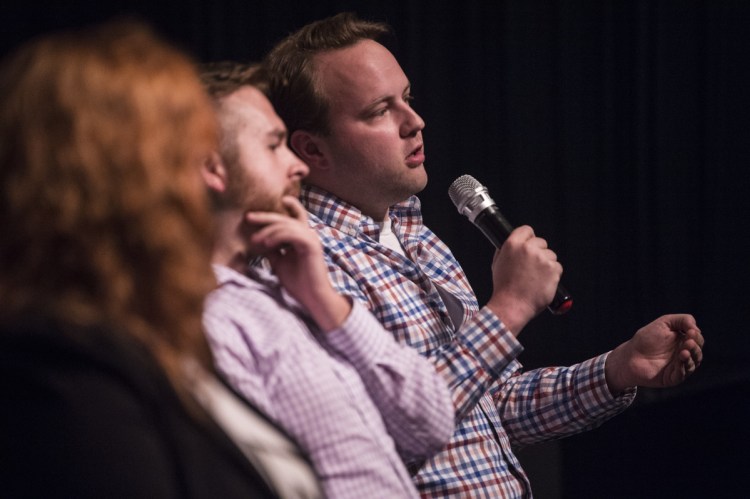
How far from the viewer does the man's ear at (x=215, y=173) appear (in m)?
1.13

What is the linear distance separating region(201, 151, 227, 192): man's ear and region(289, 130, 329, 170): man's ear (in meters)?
0.58

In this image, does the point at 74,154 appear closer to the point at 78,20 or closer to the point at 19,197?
the point at 19,197

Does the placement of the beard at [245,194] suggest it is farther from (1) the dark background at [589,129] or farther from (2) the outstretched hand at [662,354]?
(1) the dark background at [589,129]

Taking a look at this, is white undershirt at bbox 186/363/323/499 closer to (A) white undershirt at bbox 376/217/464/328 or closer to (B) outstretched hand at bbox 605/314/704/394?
(A) white undershirt at bbox 376/217/464/328

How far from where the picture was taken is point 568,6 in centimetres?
295

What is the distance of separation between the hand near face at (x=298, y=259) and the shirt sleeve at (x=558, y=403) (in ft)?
2.04

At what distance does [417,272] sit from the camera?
1.62 meters

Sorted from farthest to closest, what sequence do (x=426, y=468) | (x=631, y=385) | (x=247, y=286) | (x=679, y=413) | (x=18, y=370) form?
(x=679, y=413) → (x=631, y=385) → (x=426, y=468) → (x=247, y=286) → (x=18, y=370)

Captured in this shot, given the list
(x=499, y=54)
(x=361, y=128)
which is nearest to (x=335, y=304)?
(x=361, y=128)

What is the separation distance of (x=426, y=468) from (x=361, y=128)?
615 mm

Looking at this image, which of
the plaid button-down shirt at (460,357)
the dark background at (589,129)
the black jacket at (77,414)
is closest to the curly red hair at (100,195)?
the black jacket at (77,414)

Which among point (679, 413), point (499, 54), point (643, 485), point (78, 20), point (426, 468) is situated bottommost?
→ point (643, 485)

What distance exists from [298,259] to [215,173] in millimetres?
146

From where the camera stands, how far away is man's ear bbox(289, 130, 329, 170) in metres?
Answer: 1.72
